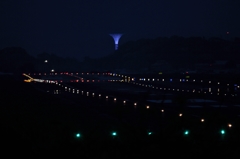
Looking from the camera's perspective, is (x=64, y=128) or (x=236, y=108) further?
(x=236, y=108)

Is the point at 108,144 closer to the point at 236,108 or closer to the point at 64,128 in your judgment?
the point at 64,128

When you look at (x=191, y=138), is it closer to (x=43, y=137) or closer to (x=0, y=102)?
(x=43, y=137)

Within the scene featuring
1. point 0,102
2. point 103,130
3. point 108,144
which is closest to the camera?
point 108,144

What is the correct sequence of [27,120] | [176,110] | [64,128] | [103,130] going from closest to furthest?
[64,128], [103,130], [27,120], [176,110]

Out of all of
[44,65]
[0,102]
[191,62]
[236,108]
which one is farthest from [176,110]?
[44,65]

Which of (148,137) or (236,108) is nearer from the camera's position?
(148,137)

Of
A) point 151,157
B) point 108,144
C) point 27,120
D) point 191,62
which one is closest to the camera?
point 151,157

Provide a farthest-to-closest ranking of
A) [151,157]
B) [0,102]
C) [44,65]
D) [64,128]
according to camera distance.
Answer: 1. [44,65]
2. [0,102]
3. [64,128]
4. [151,157]

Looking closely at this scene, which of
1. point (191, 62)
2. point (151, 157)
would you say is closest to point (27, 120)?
point (151, 157)

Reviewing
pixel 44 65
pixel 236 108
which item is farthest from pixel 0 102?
pixel 44 65
